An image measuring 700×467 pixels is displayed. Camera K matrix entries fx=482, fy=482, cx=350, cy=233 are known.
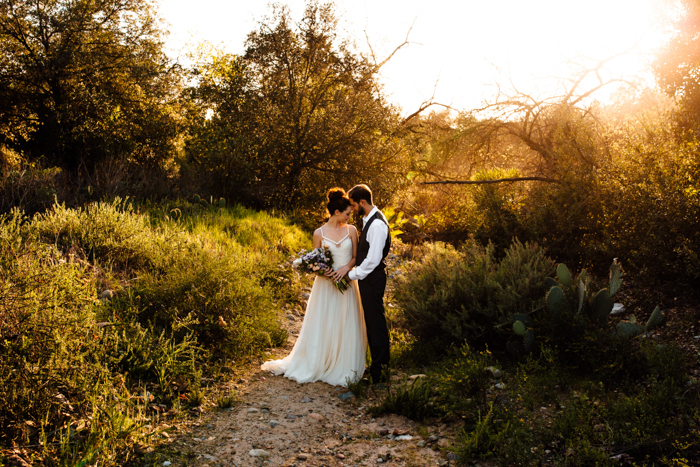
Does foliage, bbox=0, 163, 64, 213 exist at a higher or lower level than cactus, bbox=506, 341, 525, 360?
higher

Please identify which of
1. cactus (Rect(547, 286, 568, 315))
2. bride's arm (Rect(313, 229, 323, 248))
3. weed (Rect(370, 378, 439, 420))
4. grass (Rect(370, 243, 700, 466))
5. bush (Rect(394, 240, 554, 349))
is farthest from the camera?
bride's arm (Rect(313, 229, 323, 248))

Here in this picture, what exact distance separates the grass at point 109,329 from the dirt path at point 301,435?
0.36m

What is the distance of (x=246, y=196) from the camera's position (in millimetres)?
14828

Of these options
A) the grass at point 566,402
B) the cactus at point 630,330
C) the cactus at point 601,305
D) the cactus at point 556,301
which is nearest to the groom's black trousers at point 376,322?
the grass at point 566,402

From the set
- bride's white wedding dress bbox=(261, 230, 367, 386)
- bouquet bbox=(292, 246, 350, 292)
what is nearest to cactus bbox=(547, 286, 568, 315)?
bride's white wedding dress bbox=(261, 230, 367, 386)

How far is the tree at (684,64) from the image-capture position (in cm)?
771

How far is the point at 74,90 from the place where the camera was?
14.6 metres

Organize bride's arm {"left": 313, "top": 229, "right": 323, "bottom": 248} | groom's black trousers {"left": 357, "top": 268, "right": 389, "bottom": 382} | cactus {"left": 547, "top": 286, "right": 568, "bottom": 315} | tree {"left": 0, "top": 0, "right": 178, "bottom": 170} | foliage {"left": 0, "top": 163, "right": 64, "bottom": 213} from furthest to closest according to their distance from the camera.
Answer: tree {"left": 0, "top": 0, "right": 178, "bottom": 170}
foliage {"left": 0, "top": 163, "right": 64, "bottom": 213}
bride's arm {"left": 313, "top": 229, "right": 323, "bottom": 248}
groom's black trousers {"left": 357, "top": 268, "right": 389, "bottom": 382}
cactus {"left": 547, "top": 286, "right": 568, "bottom": 315}

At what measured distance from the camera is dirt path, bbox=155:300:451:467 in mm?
3861

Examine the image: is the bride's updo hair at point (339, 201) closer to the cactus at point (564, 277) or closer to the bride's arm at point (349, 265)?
the bride's arm at point (349, 265)

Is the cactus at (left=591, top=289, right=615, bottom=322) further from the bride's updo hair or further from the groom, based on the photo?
the bride's updo hair

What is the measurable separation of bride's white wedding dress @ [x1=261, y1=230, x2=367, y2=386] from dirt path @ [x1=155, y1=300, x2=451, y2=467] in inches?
16.4

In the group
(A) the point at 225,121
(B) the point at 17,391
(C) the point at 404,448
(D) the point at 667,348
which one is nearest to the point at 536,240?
(D) the point at 667,348

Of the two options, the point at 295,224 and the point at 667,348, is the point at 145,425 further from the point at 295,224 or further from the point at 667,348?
the point at 295,224
